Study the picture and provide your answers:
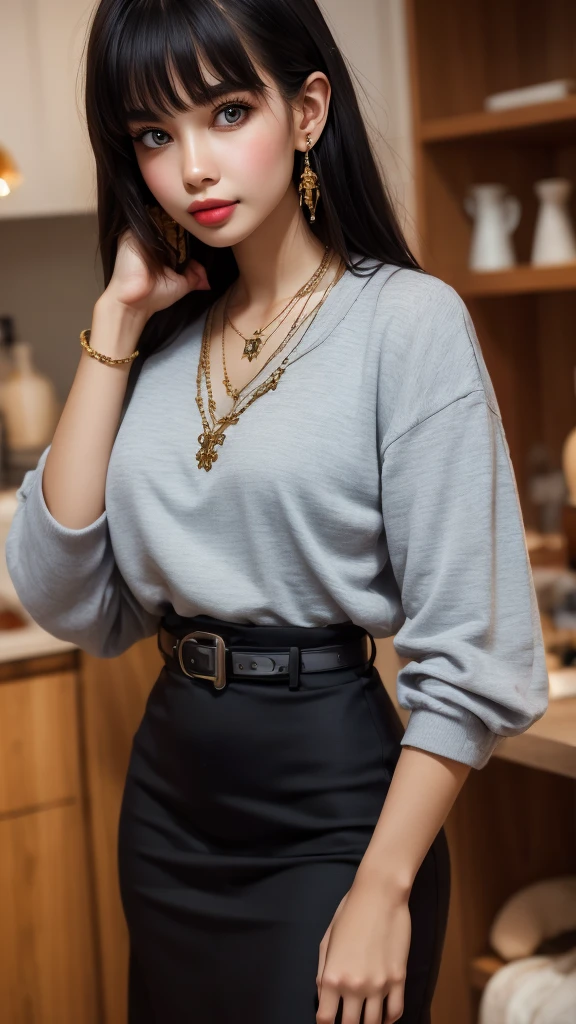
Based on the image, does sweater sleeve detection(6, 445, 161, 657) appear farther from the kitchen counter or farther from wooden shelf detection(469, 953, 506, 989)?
wooden shelf detection(469, 953, 506, 989)

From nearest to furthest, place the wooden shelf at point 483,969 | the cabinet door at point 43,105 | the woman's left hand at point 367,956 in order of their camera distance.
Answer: the woman's left hand at point 367,956, the wooden shelf at point 483,969, the cabinet door at point 43,105

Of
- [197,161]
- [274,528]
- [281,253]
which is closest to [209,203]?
[197,161]

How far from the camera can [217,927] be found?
3.68 ft

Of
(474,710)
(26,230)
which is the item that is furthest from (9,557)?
(26,230)

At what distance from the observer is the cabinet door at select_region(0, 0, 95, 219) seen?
6.44ft

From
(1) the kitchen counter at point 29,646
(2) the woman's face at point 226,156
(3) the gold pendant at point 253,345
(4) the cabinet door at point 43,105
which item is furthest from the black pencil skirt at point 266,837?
(4) the cabinet door at point 43,105

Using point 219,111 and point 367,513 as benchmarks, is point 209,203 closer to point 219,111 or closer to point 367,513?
point 219,111

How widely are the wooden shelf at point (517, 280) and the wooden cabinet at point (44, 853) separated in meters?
0.99

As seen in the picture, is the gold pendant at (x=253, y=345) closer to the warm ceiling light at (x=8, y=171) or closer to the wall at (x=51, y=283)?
the warm ceiling light at (x=8, y=171)

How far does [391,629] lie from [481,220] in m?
1.24

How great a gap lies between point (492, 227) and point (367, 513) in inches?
48.8

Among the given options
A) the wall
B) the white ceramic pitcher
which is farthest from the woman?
the wall

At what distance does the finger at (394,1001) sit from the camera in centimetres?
95

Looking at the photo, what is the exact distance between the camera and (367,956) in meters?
0.93
